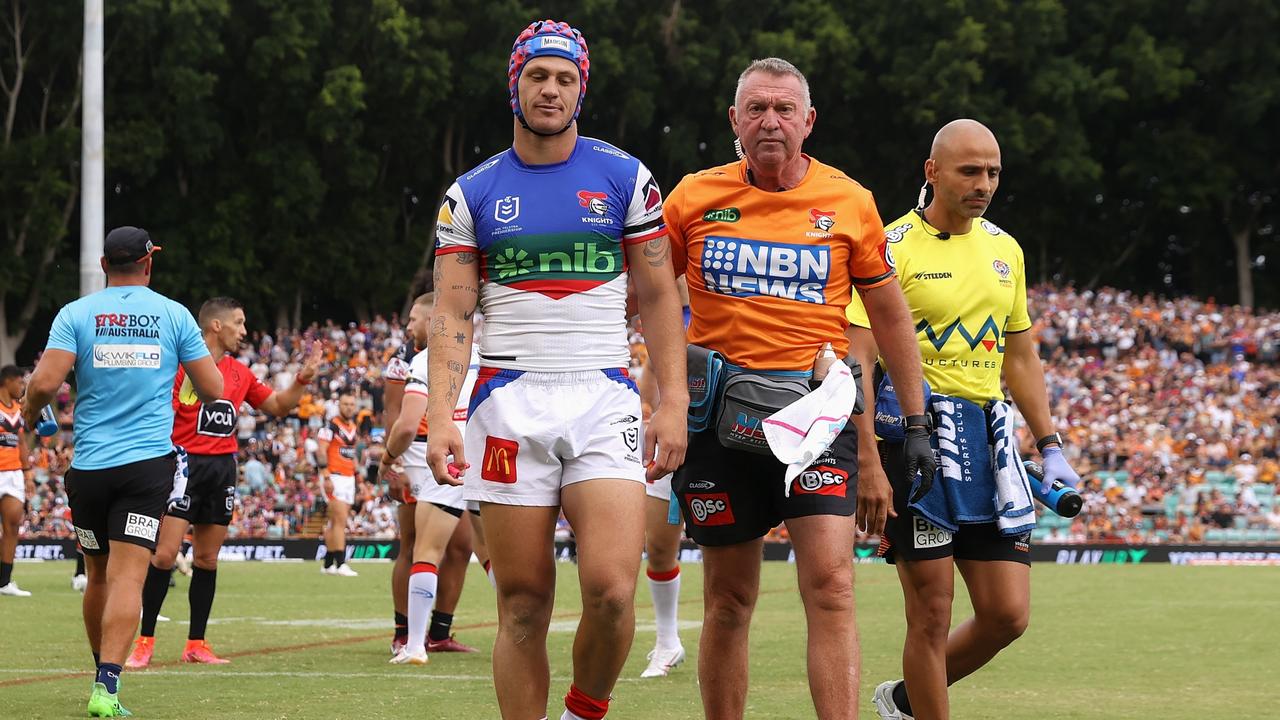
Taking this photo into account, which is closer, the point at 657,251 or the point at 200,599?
the point at 657,251

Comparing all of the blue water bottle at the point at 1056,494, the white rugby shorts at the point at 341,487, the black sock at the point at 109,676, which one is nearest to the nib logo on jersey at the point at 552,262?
the blue water bottle at the point at 1056,494

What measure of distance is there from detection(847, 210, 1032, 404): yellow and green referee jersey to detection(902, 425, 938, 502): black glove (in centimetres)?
45

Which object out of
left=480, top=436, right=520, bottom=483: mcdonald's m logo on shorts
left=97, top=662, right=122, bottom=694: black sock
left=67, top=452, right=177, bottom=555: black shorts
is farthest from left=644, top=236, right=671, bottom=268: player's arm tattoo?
left=97, top=662, right=122, bottom=694: black sock

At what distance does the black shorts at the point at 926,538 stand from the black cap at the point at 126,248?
4.10m

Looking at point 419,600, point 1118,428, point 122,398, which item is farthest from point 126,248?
point 1118,428

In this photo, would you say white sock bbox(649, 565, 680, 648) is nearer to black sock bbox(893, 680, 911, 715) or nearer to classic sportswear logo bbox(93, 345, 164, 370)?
black sock bbox(893, 680, 911, 715)

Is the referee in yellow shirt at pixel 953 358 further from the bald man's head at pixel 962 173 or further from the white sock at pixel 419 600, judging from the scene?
the white sock at pixel 419 600

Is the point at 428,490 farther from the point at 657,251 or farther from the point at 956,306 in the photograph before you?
the point at 657,251

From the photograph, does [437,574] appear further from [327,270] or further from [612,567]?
[327,270]

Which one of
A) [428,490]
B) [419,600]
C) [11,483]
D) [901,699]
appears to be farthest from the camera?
[11,483]

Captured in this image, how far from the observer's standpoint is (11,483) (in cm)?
1845

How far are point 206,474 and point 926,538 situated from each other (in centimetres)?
609

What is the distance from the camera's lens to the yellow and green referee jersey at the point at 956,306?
6785 millimetres

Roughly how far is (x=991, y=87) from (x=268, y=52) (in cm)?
2234
